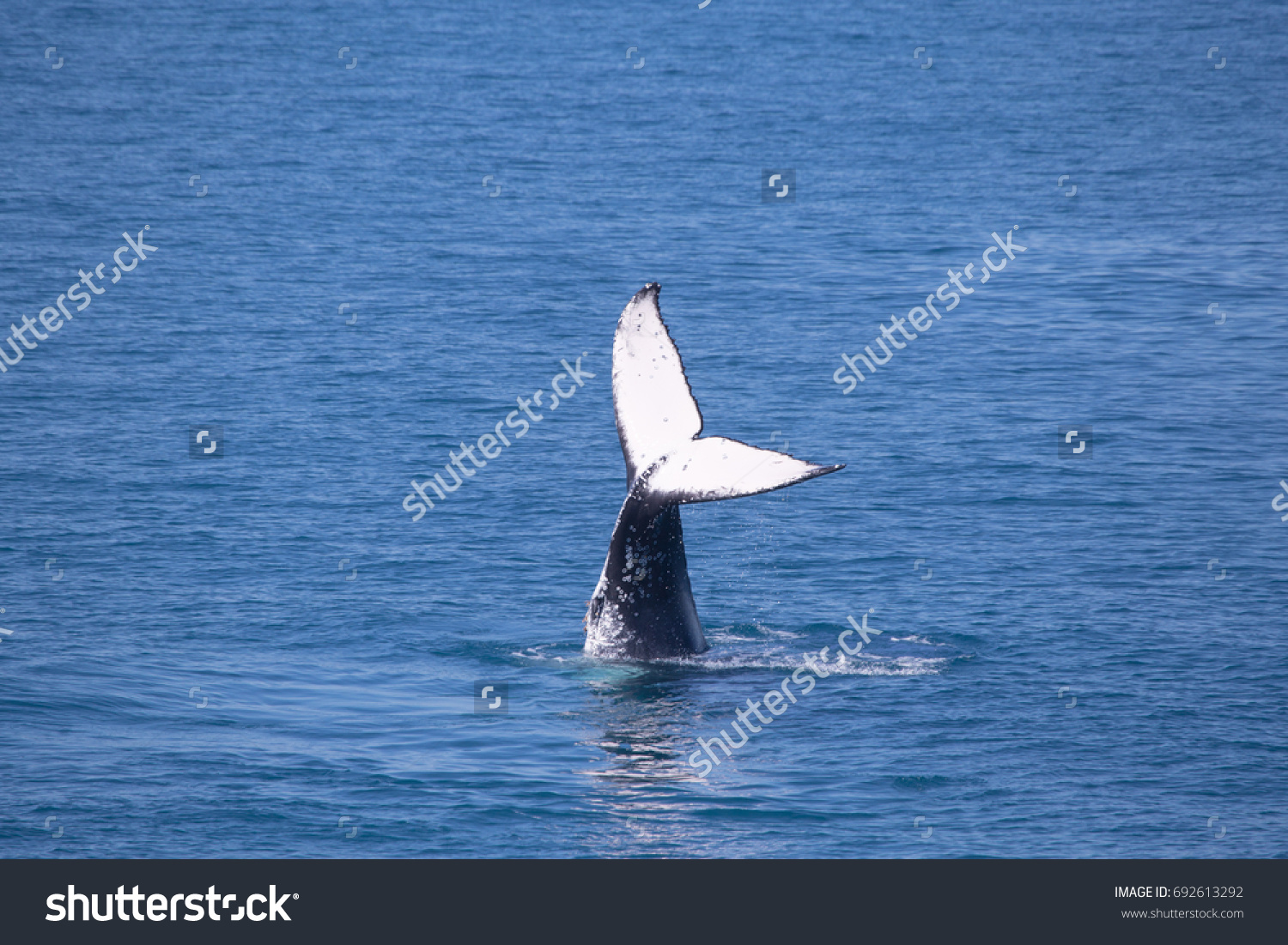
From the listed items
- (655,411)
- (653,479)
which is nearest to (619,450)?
(655,411)

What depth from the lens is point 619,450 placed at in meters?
36.2

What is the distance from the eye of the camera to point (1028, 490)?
33.9 m

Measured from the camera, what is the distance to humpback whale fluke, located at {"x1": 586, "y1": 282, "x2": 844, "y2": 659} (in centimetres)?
1855

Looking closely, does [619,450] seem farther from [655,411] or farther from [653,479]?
[653,479]

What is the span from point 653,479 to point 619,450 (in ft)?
56.5

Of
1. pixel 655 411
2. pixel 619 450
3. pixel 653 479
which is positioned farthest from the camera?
pixel 619 450

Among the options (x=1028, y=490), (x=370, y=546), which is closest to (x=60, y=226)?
(x=370, y=546)

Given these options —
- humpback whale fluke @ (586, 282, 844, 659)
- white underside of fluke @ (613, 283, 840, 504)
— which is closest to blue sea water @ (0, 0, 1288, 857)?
humpback whale fluke @ (586, 282, 844, 659)

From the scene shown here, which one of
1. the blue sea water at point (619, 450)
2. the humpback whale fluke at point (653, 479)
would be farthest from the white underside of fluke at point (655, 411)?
the blue sea water at point (619, 450)

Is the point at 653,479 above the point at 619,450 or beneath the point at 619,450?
beneath

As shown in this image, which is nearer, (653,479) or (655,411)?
(653,479)

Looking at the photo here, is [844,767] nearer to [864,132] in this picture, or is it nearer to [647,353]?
[647,353]

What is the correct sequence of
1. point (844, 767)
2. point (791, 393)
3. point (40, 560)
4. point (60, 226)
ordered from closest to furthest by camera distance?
point (844, 767)
point (40, 560)
point (791, 393)
point (60, 226)

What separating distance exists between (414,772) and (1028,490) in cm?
1891
